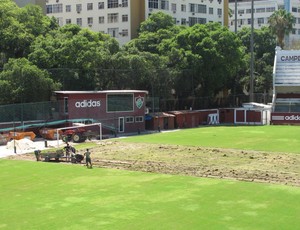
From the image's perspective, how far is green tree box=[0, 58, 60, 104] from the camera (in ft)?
151

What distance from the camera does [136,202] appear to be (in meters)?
20.0

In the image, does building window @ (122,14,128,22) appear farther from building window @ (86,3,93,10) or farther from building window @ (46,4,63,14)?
building window @ (46,4,63,14)

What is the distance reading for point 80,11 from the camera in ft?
278

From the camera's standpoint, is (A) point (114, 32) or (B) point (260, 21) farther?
(B) point (260, 21)

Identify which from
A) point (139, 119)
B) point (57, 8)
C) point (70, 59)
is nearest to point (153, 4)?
point (57, 8)

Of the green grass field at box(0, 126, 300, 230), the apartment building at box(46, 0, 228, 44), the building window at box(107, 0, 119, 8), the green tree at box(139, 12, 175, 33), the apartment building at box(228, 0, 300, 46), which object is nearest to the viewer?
the green grass field at box(0, 126, 300, 230)

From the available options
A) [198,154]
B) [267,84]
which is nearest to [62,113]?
[198,154]

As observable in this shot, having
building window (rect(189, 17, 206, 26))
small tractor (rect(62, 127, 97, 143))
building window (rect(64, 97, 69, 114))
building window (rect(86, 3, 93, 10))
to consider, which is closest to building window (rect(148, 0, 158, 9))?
building window (rect(189, 17, 206, 26))

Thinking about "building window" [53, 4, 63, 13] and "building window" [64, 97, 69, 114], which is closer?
"building window" [64, 97, 69, 114]

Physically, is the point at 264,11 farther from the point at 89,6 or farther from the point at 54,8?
the point at 54,8

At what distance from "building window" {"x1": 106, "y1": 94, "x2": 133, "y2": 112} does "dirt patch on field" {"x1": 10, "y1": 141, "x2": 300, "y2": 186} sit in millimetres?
11950

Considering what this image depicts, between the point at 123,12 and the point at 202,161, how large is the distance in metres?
52.7

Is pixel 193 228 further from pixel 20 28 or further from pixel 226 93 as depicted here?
pixel 226 93

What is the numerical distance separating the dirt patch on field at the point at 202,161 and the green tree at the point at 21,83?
1096cm
